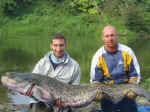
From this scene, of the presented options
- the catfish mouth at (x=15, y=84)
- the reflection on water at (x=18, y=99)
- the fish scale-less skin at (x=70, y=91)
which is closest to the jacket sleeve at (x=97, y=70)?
the fish scale-less skin at (x=70, y=91)

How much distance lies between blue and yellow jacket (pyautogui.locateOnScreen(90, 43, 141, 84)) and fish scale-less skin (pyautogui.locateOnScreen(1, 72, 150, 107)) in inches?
8.8

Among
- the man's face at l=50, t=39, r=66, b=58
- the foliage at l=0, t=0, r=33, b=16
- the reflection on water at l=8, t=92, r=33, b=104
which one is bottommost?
the reflection on water at l=8, t=92, r=33, b=104

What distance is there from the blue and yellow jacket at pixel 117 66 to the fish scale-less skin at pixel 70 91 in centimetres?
22

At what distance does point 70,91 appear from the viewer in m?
5.80

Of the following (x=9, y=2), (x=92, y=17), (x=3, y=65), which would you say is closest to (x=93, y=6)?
(x=92, y=17)

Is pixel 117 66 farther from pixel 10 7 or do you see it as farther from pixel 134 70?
pixel 10 7

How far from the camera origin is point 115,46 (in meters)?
5.97

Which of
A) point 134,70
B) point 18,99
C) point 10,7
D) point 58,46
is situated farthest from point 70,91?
point 10,7

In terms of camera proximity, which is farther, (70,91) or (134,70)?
(134,70)

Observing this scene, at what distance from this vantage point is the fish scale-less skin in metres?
5.59

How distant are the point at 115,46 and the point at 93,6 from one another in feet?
117

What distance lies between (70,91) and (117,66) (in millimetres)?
948

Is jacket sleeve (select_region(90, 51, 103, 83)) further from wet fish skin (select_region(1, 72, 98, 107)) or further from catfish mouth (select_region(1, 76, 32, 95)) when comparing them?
catfish mouth (select_region(1, 76, 32, 95))

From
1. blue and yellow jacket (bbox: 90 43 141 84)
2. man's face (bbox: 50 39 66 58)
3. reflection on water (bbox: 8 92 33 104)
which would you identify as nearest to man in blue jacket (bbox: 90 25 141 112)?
blue and yellow jacket (bbox: 90 43 141 84)
